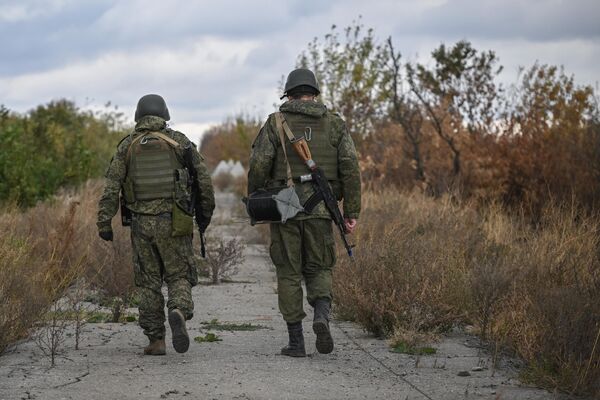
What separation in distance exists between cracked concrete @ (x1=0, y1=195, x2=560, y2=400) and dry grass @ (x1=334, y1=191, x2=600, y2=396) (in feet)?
0.71

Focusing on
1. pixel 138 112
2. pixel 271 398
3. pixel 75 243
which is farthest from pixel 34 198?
pixel 271 398

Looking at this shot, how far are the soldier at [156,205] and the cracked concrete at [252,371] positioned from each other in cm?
42

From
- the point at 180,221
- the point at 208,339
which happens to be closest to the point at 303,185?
the point at 180,221

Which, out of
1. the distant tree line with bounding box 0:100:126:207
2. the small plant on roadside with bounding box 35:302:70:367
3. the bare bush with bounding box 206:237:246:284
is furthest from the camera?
the distant tree line with bounding box 0:100:126:207

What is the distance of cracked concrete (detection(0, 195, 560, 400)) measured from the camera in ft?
22.0

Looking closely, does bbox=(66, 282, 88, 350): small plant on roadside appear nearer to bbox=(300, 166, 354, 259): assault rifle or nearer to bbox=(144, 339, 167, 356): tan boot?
bbox=(144, 339, 167, 356): tan boot

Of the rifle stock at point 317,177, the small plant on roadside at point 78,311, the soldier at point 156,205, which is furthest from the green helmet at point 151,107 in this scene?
the small plant on roadside at point 78,311

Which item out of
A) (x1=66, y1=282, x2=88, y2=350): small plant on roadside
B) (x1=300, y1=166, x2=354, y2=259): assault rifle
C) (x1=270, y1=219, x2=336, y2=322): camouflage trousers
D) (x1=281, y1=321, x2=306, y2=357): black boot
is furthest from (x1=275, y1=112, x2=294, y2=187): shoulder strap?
(x1=66, y1=282, x2=88, y2=350): small plant on roadside

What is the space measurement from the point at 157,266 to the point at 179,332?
686 millimetres

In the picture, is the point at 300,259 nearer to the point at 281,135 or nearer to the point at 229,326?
the point at 281,135

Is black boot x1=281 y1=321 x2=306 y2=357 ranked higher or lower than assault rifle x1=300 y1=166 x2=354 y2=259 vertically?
lower

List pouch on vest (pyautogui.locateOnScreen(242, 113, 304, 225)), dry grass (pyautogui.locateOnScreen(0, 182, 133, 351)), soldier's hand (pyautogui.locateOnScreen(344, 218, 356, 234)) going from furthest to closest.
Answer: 1. soldier's hand (pyautogui.locateOnScreen(344, 218, 356, 234))
2. dry grass (pyautogui.locateOnScreen(0, 182, 133, 351))
3. pouch on vest (pyautogui.locateOnScreen(242, 113, 304, 225))

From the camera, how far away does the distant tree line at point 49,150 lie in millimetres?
18281

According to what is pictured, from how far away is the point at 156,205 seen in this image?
322 inches
